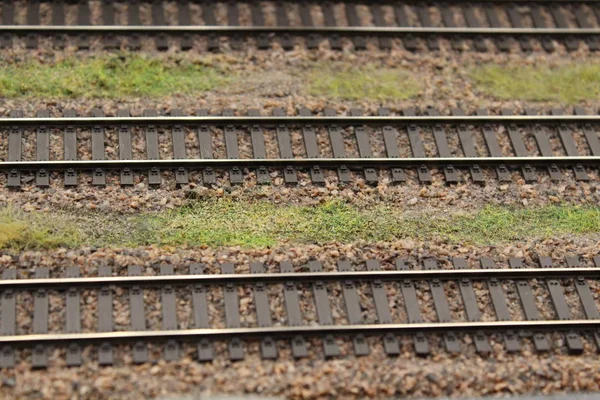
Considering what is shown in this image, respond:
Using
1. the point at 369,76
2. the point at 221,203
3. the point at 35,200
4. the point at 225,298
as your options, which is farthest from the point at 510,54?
the point at 35,200

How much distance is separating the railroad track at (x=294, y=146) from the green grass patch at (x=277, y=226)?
20.9 inches

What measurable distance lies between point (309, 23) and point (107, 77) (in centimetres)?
334

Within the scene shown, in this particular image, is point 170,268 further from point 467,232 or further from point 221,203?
point 467,232

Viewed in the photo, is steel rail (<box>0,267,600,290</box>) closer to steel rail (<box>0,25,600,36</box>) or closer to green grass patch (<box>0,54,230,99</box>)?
green grass patch (<box>0,54,230,99</box>)

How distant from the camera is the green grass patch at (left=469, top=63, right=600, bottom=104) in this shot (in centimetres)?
1512

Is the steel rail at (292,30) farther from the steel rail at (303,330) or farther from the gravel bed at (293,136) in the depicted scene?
the steel rail at (303,330)

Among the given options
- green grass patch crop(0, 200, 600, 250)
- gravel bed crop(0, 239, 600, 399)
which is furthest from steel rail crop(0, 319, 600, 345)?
green grass patch crop(0, 200, 600, 250)

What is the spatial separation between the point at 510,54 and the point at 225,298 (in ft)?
21.9

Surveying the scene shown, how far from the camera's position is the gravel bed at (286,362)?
36.9ft

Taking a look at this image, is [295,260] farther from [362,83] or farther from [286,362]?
[362,83]

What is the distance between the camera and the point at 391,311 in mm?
12125

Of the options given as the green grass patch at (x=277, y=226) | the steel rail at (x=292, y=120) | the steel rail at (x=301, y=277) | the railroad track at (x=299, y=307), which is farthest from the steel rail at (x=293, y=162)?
the steel rail at (x=301, y=277)

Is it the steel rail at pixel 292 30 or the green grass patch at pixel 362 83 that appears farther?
the steel rail at pixel 292 30

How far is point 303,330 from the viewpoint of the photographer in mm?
11711
